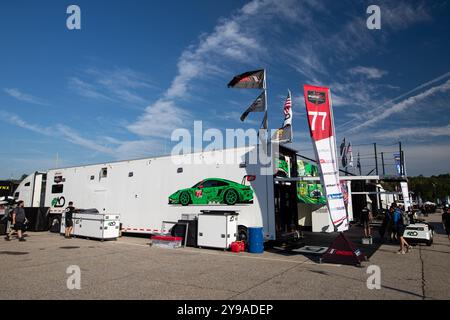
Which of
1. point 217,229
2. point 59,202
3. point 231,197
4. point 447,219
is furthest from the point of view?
point 59,202

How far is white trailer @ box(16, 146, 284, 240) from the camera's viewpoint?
10461 mm

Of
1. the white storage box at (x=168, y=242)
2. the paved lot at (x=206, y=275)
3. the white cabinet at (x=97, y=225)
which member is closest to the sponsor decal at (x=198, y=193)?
the white storage box at (x=168, y=242)

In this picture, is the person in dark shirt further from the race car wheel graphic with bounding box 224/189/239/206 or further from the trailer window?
the race car wheel graphic with bounding box 224/189/239/206

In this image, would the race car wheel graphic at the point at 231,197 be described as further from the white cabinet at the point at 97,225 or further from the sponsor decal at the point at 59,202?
the sponsor decal at the point at 59,202

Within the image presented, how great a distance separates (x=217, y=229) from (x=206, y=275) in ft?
12.5

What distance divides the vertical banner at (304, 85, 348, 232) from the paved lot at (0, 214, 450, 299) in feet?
5.11

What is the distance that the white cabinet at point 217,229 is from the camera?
413 inches

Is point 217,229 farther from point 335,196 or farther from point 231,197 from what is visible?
point 335,196

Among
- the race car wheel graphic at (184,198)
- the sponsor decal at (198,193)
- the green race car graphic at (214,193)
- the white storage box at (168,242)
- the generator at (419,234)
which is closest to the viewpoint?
the green race car graphic at (214,193)

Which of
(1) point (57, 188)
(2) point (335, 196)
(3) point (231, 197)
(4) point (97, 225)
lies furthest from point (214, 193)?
(1) point (57, 188)

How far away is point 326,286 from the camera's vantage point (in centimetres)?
607

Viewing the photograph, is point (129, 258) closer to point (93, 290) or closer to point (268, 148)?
point (93, 290)

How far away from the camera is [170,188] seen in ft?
41.7
